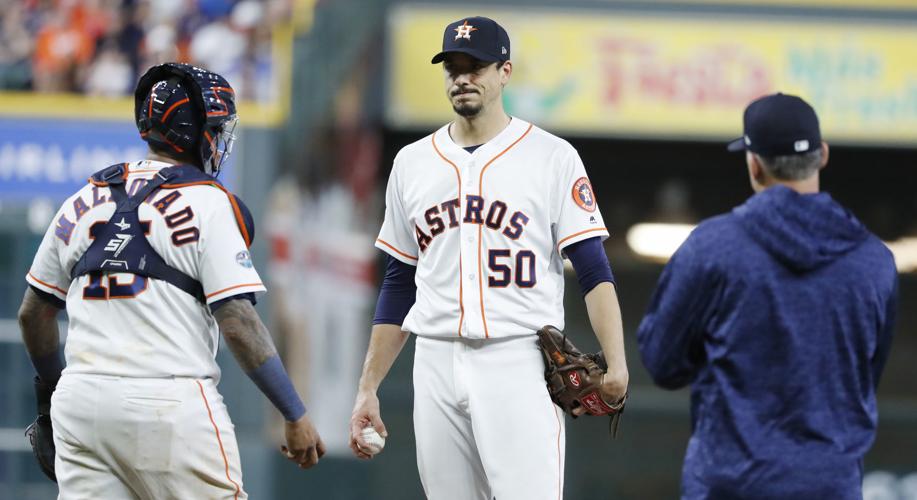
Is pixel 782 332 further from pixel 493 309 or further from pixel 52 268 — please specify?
pixel 52 268

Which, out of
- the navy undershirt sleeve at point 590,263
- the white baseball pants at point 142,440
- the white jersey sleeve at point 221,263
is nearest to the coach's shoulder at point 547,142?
the navy undershirt sleeve at point 590,263

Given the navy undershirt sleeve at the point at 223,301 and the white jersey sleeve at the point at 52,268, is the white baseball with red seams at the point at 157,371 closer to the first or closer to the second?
the navy undershirt sleeve at the point at 223,301

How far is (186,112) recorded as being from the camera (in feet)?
13.6

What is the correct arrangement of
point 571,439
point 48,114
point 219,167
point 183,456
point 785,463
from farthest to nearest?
point 571,439
point 48,114
point 219,167
point 183,456
point 785,463

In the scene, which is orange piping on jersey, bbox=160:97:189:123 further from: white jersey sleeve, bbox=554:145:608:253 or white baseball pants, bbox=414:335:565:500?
white jersey sleeve, bbox=554:145:608:253

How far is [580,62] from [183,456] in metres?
8.61

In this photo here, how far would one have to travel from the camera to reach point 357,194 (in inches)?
507

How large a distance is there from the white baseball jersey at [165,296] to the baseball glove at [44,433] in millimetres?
394

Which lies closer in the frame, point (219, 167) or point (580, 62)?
point (219, 167)

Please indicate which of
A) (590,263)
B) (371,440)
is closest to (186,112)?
(371,440)

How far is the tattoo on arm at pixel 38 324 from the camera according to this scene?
14.2ft

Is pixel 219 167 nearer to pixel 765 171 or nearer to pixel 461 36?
pixel 461 36

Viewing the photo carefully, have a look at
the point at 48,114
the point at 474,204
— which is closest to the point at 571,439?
the point at 48,114

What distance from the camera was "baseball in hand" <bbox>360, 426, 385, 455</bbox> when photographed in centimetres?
454
